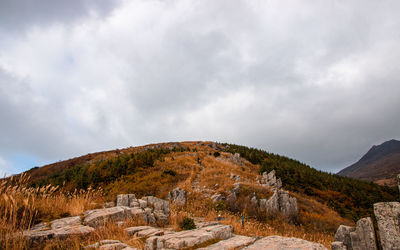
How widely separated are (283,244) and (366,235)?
11.2 feet

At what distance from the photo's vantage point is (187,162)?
95.8 ft

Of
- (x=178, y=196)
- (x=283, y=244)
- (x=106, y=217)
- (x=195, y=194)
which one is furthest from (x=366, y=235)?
(x=195, y=194)

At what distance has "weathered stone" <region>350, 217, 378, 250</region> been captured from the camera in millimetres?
5746

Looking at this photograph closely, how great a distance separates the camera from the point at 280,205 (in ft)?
53.9

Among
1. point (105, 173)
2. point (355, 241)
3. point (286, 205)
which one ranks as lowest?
point (286, 205)

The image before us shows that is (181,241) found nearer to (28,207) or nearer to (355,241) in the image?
(28,207)

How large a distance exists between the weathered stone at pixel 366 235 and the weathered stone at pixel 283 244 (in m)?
2.79

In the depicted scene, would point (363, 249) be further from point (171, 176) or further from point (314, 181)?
point (314, 181)

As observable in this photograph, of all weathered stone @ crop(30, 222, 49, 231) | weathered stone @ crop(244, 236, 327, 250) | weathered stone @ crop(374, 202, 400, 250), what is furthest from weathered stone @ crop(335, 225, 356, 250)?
weathered stone @ crop(30, 222, 49, 231)

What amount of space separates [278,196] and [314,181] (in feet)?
70.4

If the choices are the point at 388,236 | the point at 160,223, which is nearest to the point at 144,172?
the point at 160,223

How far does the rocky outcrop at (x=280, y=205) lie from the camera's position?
52.0 ft

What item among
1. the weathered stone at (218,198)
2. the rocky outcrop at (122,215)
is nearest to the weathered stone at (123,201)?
the rocky outcrop at (122,215)

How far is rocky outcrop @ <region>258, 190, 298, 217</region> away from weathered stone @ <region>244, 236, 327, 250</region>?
12.1 m
